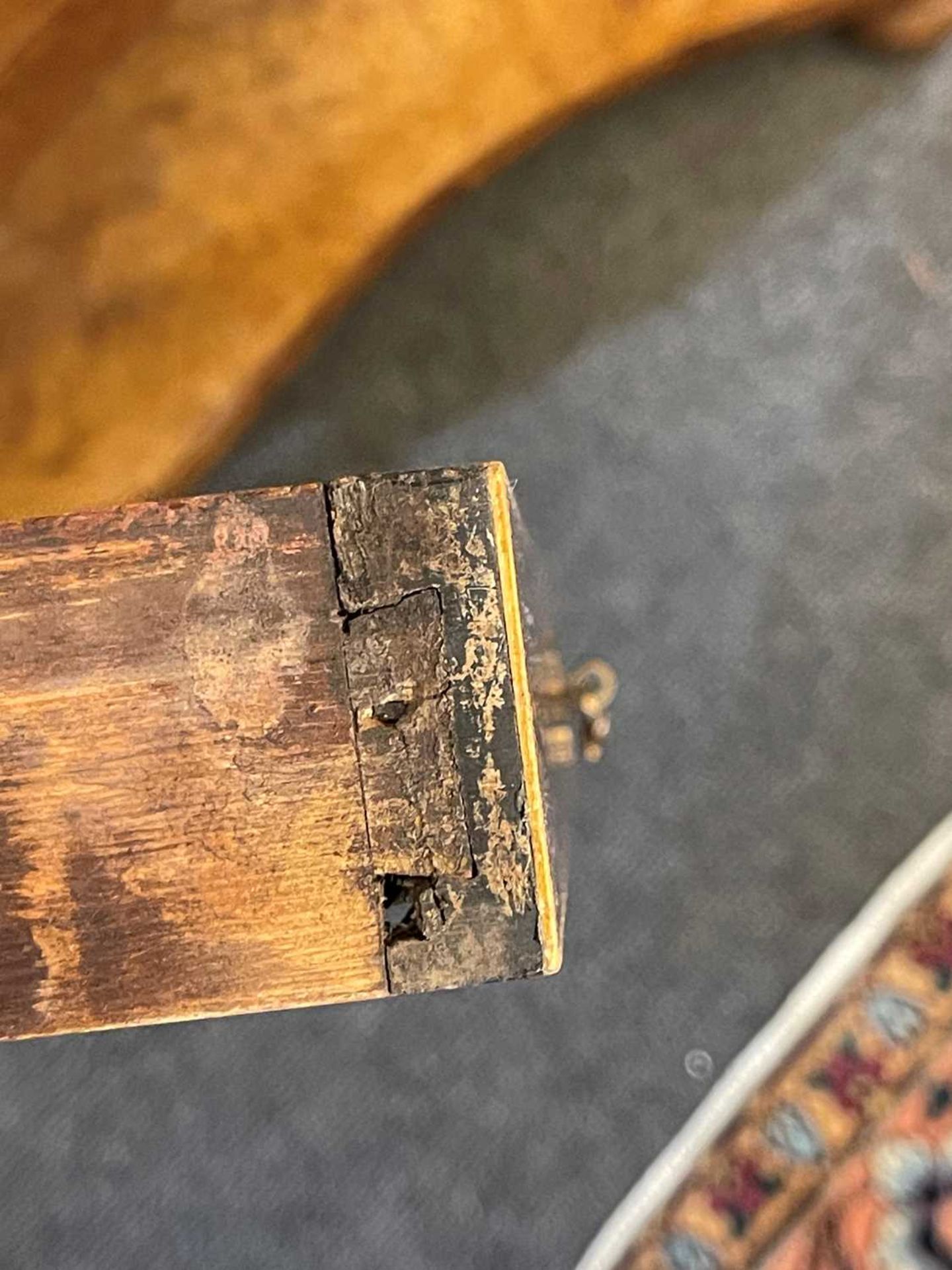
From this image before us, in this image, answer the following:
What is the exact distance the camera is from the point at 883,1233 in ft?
3.51

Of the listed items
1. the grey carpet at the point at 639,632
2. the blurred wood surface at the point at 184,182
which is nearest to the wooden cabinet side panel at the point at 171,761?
the blurred wood surface at the point at 184,182

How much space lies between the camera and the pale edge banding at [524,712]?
0.48 metres

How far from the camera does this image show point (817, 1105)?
119cm

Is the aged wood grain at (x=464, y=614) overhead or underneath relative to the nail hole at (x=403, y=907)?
overhead

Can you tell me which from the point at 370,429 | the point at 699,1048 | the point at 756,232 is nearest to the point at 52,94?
the point at 370,429

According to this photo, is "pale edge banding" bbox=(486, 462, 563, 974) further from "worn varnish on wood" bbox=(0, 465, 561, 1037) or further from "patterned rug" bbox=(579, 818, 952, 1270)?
"patterned rug" bbox=(579, 818, 952, 1270)

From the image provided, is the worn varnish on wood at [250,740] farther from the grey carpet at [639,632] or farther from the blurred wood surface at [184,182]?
the grey carpet at [639,632]

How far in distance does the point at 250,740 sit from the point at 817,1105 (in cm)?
102

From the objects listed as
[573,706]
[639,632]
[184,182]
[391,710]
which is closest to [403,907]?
[391,710]

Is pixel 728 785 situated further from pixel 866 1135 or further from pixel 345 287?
pixel 345 287

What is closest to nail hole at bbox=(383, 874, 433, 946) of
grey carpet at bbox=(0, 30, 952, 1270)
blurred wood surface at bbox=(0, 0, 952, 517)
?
blurred wood surface at bbox=(0, 0, 952, 517)

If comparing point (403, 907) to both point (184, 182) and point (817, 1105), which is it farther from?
point (817, 1105)

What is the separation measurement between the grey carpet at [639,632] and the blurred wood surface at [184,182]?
332 mm

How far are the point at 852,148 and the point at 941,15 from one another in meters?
0.16
